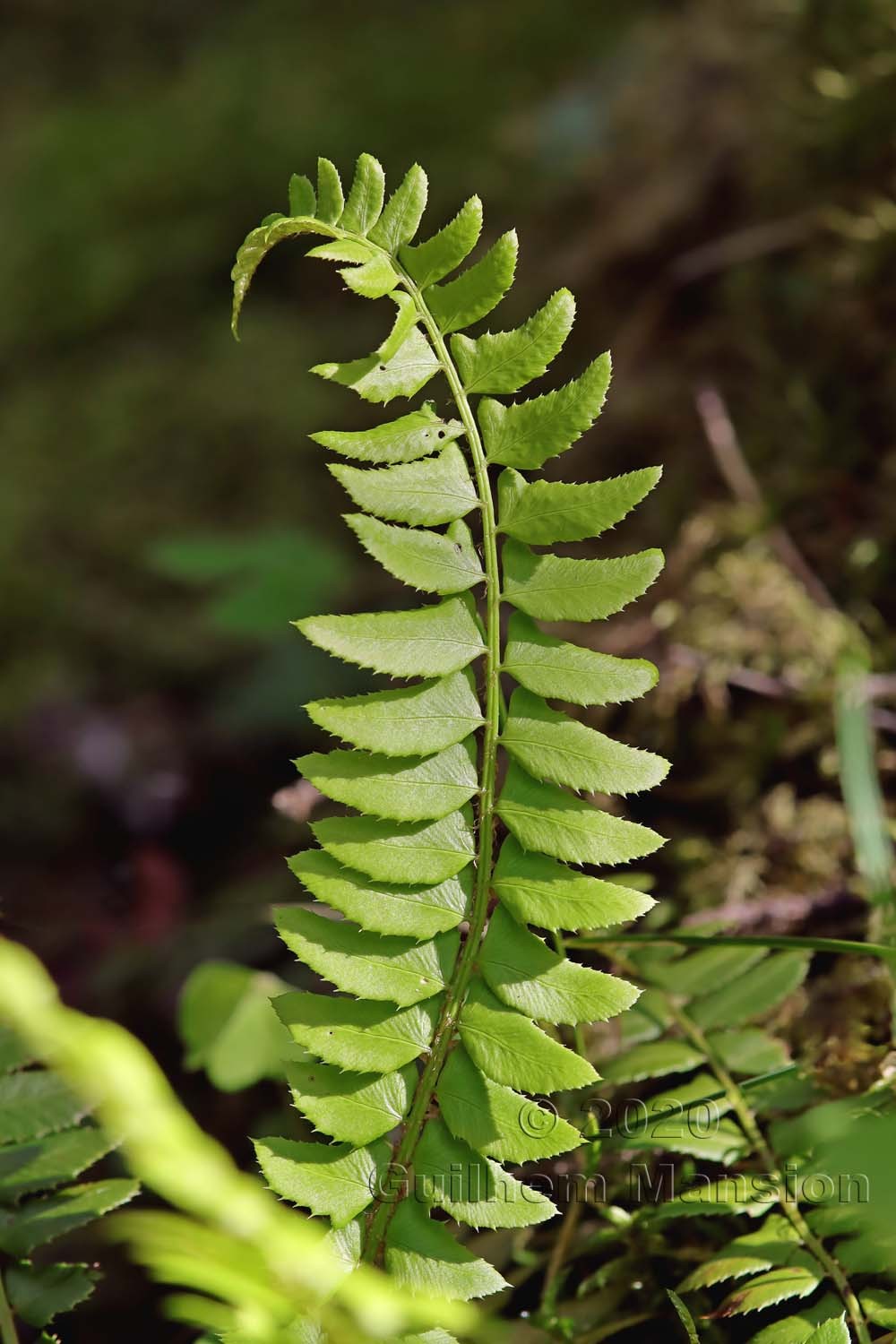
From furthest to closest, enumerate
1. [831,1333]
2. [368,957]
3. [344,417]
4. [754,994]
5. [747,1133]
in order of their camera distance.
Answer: [344,417] < [754,994] < [747,1133] < [368,957] < [831,1333]

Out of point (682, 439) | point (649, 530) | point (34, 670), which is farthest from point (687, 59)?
point (34, 670)

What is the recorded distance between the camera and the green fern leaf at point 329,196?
89 cm

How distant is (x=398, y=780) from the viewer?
887 mm

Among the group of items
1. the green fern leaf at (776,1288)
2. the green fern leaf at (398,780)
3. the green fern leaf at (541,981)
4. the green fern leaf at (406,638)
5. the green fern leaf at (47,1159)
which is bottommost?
the green fern leaf at (47,1159)

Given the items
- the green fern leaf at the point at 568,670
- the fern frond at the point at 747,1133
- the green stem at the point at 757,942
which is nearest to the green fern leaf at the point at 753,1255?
the fern frond at the point at 747,1133

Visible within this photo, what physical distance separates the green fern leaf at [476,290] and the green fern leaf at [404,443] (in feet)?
0.29

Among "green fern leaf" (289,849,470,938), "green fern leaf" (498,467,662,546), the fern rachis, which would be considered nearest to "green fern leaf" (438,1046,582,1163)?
the fern rachis

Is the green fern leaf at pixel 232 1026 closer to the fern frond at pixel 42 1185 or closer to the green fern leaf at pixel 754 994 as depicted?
the fern frond at pixel 42 1185

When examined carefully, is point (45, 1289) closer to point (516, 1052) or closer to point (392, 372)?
point (516, 1052)

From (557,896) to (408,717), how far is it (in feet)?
0.65

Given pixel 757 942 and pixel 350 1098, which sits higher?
pixel 757 942

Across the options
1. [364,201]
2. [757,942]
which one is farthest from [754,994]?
[364,201]

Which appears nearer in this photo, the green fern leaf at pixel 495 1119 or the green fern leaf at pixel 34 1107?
the green fern leaf at pixel 495 1119

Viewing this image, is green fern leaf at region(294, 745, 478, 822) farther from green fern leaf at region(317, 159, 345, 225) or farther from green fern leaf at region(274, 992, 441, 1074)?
green fern leaf at region(317, 159, 345, 225)
